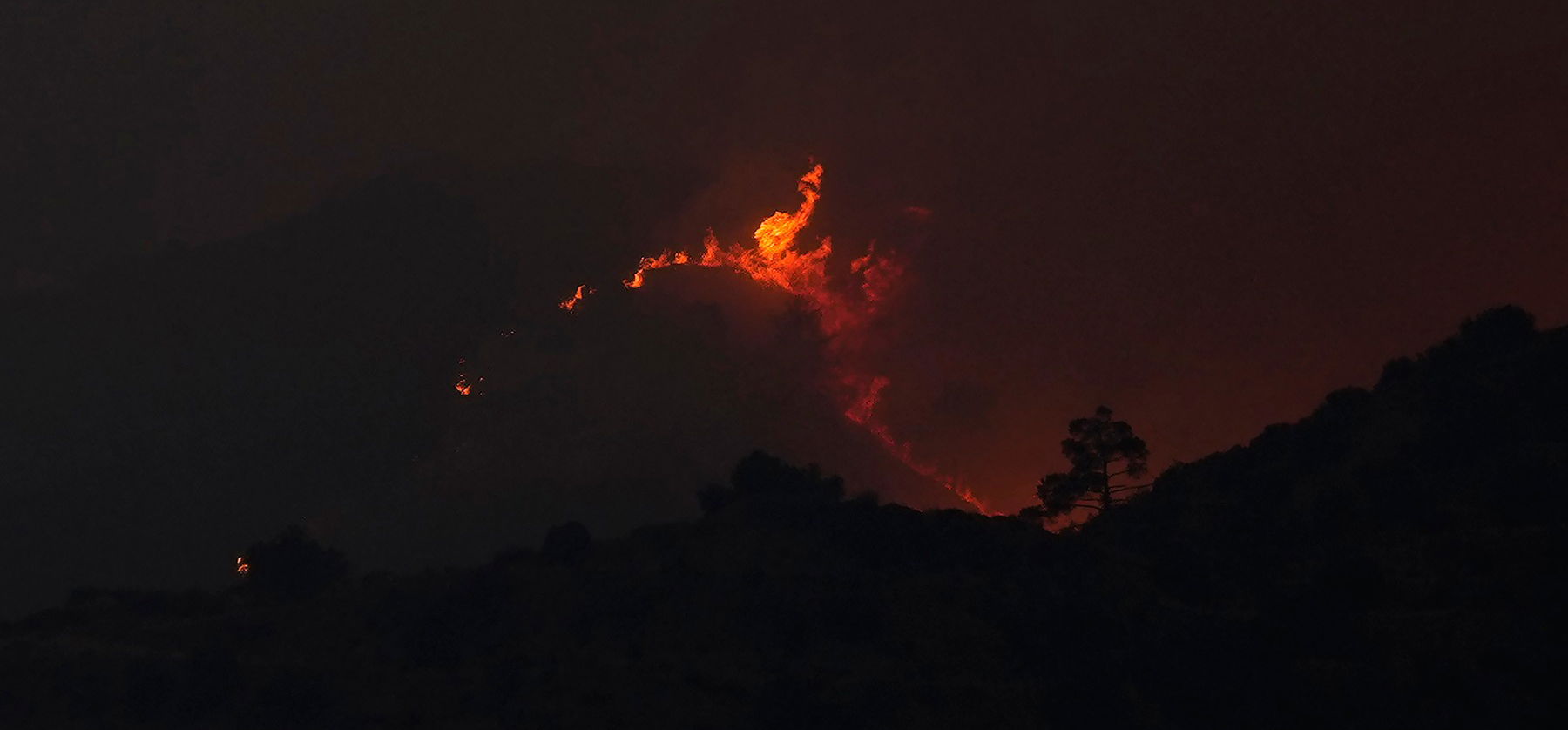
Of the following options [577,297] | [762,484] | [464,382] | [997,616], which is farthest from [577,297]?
[997,616]

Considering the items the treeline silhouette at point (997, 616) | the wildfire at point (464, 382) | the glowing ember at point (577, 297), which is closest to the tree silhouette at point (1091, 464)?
the treeline silhouette at point (997, 616)

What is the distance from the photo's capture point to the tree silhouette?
67.4 metres

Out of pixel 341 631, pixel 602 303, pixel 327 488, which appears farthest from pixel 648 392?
pixel 341 631

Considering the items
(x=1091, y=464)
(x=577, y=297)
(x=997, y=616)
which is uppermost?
(x=577, y=297)

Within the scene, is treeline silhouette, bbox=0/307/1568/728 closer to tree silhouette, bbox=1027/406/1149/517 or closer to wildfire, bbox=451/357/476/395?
tree silhouette, bbox=1027/406/1149/517

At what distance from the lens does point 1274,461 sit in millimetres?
52250

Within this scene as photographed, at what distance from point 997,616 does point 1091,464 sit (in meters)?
29.6

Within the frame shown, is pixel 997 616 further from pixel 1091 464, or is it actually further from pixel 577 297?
pixel 577 297

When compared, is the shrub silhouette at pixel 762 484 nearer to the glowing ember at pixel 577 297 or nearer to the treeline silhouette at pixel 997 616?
the treeline silhouette at pixel 997 616

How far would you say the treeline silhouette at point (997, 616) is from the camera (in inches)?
1373

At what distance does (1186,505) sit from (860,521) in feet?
45.9

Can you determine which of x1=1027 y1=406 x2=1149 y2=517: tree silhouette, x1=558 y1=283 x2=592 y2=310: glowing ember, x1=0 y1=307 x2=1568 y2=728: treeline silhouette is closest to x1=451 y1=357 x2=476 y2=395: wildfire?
x1=558 y1=283 x2=592 y2=310: glowing ember

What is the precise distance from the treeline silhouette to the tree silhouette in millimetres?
10573

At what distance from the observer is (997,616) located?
135ft
